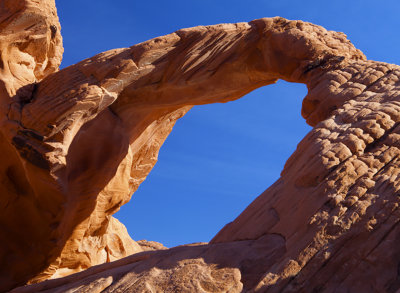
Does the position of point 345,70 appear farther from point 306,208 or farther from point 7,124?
point 7,124

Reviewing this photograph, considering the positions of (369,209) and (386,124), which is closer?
(369,209)

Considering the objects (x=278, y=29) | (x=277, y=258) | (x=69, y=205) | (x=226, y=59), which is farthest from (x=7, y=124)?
(x=277, y=258)

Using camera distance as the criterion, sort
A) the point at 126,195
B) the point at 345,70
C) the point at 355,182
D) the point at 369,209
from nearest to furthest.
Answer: the point at 369,209
the point at 355,182
the point at 345,70
the point at 126,195

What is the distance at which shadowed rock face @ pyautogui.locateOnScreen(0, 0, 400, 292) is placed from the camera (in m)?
3.48

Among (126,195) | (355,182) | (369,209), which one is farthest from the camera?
(126,195)

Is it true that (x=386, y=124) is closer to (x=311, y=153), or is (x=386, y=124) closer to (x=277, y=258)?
(x=311, y=153)

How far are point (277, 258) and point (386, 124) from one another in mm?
1515

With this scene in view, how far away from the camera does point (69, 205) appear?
6.23 m

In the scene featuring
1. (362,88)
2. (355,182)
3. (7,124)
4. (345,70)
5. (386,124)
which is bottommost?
(355,182)

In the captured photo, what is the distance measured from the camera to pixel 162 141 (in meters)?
7.86

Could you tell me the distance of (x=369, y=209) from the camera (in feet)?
11.5

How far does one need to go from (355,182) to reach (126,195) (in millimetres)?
3888

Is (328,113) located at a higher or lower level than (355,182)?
higher

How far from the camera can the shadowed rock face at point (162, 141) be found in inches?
137
